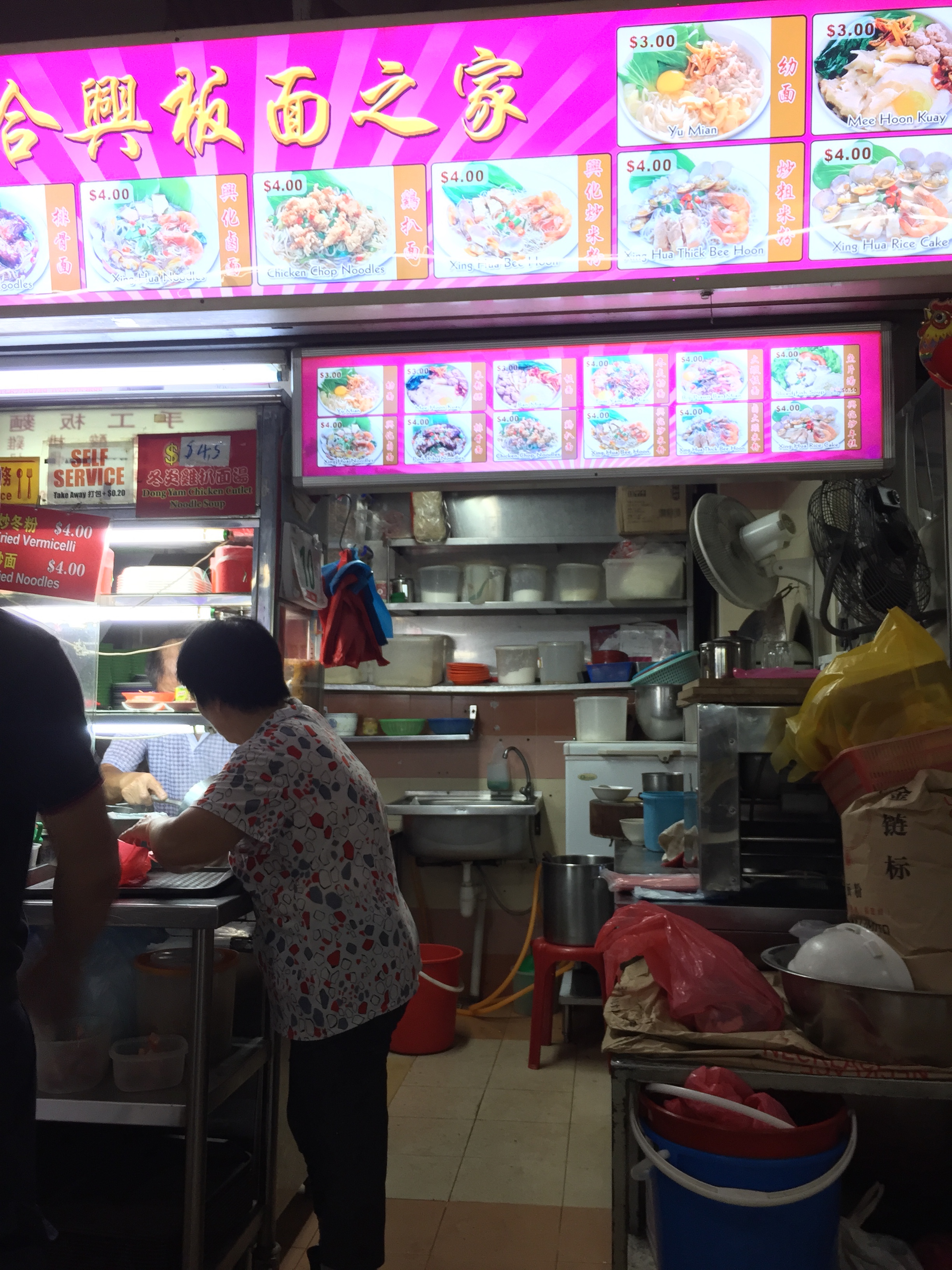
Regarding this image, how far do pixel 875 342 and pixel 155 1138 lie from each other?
298 centimetres

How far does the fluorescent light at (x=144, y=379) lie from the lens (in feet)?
10.3

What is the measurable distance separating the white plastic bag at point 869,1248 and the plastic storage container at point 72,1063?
170cm

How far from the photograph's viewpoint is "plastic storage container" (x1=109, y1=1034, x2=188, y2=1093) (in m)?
2.21

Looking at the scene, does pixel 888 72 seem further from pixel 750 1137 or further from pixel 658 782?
pixel 658 782

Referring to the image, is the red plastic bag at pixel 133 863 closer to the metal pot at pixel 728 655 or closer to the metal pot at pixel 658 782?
the metal pot at pixel 728 655

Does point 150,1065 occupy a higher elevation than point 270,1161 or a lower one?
higher

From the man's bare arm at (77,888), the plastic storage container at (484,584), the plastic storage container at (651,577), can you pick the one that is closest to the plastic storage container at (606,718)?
the plastic storage container at (651,577)

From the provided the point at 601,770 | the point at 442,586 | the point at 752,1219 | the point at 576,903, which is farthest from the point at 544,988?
the point at 752,1219

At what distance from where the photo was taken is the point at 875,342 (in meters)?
→ 2.68

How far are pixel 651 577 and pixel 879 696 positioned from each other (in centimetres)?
345

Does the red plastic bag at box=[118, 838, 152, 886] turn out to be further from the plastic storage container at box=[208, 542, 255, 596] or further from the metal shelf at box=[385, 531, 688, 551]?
the metal shelf at box=[385, 531, 688, 551]

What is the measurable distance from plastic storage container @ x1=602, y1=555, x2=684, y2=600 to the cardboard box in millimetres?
181

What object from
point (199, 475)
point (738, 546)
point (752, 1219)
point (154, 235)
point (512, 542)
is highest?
point (154, 235)

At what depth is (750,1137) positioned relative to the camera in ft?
5.28
